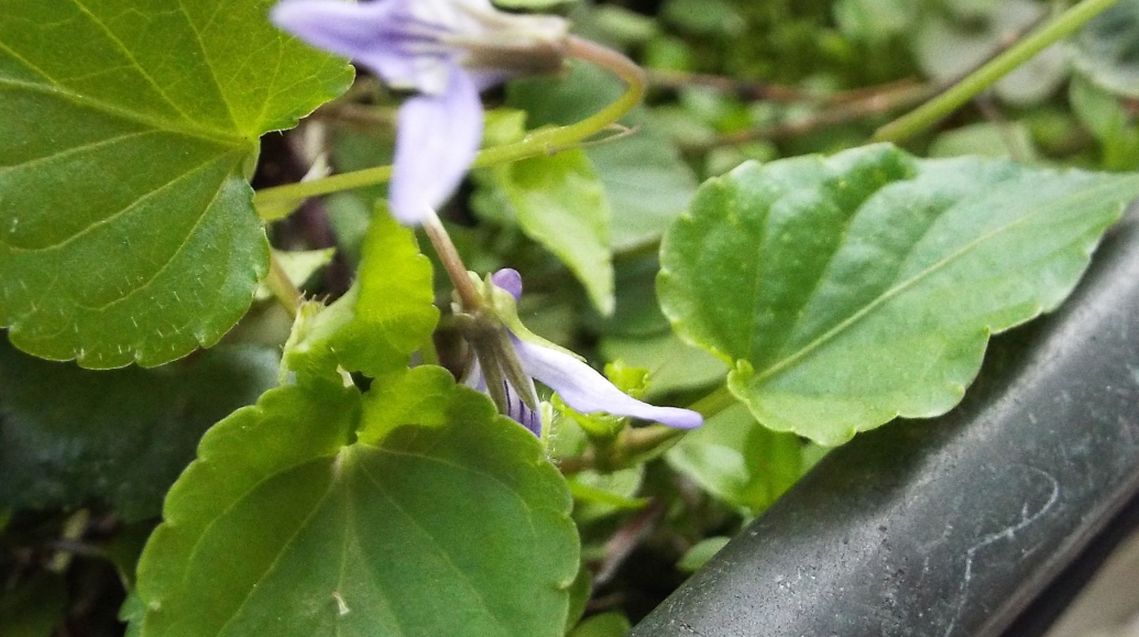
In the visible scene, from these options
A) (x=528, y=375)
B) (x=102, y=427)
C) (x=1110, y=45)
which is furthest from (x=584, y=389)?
(x=1110, y=45)

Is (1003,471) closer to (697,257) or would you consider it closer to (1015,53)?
(697,257)

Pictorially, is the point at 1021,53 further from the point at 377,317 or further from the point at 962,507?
the point at 377,317

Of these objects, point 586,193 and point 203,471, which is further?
point 586,193

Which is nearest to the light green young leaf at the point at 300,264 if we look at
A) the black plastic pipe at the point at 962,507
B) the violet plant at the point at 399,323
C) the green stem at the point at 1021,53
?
the violet plant at the point at 399,323

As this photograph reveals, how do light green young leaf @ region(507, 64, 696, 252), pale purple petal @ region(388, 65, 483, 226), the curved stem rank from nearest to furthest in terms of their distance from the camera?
pale purple petal @ region(388, 65, 483, 226) < the curved stem < light green young leaf @ region(507, 64, 696, 252)

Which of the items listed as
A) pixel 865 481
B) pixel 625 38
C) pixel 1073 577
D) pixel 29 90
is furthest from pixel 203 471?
A: pixel 625 38

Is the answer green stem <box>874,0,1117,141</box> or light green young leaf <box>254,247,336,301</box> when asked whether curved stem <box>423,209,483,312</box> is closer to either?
light green young leaf <box>254,247,336,301</box>

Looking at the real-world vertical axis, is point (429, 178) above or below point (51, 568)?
above

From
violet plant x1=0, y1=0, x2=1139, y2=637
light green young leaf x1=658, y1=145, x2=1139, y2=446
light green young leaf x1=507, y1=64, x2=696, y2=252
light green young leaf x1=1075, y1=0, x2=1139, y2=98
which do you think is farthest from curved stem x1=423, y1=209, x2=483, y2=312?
light green young leaf x1=1075, y1=0, x2=1139, y2=98
